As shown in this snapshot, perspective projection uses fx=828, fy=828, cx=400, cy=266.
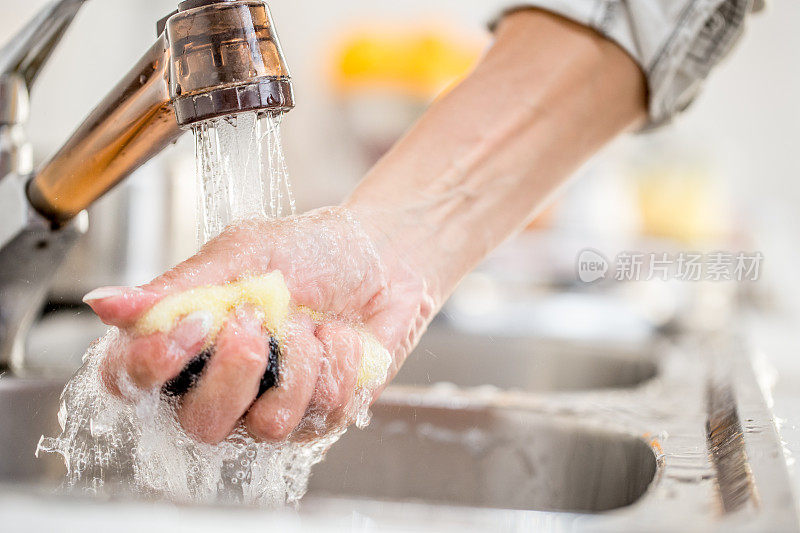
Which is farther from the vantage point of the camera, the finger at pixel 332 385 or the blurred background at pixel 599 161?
the blurred background at pixel 599 161

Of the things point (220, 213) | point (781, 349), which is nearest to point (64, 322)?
point (220, 213)

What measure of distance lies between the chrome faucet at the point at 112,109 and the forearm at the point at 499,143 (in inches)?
5.5

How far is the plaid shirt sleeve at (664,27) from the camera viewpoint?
0.54 m

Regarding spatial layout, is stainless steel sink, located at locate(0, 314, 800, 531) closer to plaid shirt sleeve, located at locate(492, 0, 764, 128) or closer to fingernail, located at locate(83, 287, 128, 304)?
fingernail, located at locate(83, 287, 128, 304)

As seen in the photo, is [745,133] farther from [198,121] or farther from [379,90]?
[198,121]

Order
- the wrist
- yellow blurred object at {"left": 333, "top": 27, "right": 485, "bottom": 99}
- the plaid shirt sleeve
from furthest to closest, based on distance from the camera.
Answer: yellow blurred object at {"left": 333, "top": 27, "right": 485, "bottom": 99} → the plaid shirt sleeve → the wrist

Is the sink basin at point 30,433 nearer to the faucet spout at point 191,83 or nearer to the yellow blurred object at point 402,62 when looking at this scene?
the faucet spout at point 191,83

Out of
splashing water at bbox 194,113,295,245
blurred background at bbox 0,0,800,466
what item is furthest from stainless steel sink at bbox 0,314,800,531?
blurred background at bbox 0,0,800,466

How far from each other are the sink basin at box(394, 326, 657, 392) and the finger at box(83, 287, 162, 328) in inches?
14.2

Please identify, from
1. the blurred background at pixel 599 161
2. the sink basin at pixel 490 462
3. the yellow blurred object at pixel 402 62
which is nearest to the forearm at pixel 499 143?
the sink basin at pixel 490 462

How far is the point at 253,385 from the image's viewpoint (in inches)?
11.9

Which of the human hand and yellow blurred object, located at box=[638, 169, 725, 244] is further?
yellow blurred object, located at box=[638, 169, 725, 244]

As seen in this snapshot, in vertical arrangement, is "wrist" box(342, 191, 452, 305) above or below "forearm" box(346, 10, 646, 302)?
below

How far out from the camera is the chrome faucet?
266 millimetres
